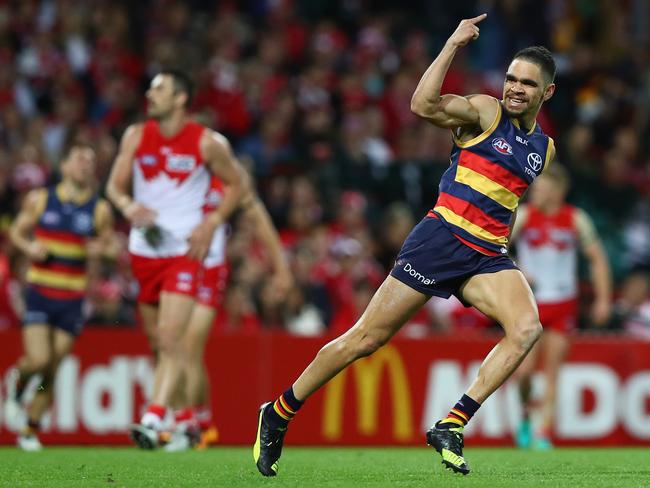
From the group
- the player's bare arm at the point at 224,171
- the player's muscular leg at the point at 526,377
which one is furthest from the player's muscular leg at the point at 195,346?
the player's muscular leg at the point at 526,377

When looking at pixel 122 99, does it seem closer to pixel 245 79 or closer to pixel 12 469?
pixel 245 79

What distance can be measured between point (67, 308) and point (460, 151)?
555 cm

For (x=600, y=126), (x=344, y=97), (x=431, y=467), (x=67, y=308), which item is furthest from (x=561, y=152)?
(x=431, y=467)

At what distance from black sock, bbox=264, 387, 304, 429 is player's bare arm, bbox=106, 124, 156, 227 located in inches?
120

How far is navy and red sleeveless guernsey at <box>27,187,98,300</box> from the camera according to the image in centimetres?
1206

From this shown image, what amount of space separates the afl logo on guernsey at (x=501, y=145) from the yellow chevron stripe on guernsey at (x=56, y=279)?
227 inches

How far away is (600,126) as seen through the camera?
19109 millimetres

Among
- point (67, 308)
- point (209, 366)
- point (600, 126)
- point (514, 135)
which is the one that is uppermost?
point (514, 135)

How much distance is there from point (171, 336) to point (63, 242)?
2577 millimetres

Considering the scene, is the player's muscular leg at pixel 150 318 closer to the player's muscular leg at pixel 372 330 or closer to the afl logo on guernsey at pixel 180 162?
the afl logo on guernsey at pixel 180 162

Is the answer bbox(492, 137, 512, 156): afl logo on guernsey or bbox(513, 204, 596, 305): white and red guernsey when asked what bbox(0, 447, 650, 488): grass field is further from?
bbox(513, 204, 596, 305): white and red guernsey

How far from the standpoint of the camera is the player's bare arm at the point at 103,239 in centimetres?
1216

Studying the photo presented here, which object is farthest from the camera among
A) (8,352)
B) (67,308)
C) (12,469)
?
(8,352)

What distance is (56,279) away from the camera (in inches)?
473
